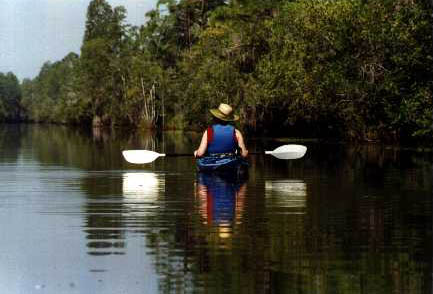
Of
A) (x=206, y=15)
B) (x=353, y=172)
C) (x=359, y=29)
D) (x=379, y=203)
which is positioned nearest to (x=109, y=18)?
(x=206, y=15)

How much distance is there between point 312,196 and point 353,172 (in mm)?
6894

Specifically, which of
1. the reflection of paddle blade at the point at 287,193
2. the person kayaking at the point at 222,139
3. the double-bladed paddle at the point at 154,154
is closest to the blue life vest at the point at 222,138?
the person kayaking at the point at 222,139

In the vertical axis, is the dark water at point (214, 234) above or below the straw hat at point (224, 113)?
below

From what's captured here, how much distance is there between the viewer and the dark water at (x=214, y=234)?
7.74m

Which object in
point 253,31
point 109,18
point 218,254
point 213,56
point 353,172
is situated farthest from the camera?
point 109,18

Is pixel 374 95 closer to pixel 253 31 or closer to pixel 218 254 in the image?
pixel 253 31

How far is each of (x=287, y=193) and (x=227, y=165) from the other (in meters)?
2.38

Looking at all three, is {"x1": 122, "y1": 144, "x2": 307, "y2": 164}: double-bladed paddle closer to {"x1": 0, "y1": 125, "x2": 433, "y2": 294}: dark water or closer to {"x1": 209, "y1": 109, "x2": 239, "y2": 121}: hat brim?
{"x1": 0, "y1": 125, "x2": 433, "y2": 294}: dark water

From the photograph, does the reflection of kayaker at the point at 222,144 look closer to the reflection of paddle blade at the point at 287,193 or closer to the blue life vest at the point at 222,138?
the blue life vest at the point at 222,138

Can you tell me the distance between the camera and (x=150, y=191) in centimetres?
1644

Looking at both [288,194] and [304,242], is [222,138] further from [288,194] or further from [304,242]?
[304,242]

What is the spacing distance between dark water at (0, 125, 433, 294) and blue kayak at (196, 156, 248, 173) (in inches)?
9.6

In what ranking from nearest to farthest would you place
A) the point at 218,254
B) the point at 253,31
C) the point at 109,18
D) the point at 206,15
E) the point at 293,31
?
the point at 218,254 → the point at 293,31 → the point at 253,31 → the point at 206,15 → the point at 109,18

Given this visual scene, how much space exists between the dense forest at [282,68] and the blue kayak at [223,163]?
13.3 m
